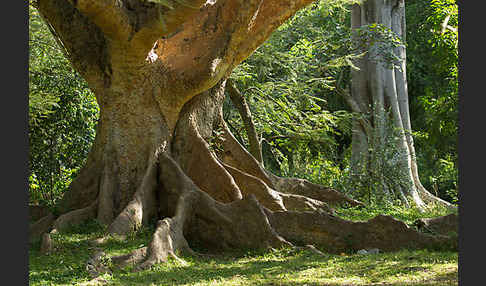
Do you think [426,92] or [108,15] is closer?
[108,15]

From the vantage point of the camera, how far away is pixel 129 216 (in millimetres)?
8750

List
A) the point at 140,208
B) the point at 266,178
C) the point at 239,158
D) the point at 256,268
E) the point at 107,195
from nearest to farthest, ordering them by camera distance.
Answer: the point at 256,268, the point at 140,208, the point at 107,195, the point at 266,178, the point at 239,158

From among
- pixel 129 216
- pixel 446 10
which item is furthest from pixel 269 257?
pixel 446 10

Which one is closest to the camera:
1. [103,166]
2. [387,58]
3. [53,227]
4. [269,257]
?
[269,257]

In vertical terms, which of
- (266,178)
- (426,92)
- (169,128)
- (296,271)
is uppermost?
(426,92)

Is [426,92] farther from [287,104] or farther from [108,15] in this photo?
[108,15]

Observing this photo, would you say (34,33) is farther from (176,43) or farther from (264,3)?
(264,3)

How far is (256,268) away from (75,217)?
128 inches

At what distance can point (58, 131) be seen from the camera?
44.8ft

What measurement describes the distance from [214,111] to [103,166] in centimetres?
256

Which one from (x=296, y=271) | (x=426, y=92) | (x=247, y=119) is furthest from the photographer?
(x=426, y=92)

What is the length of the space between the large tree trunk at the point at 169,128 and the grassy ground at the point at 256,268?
452 millimetres

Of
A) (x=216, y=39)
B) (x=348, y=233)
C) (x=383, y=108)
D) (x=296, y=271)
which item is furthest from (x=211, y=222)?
(x=383, y=108)

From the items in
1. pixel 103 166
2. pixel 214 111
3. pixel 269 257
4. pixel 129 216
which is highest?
pixel 214 111
